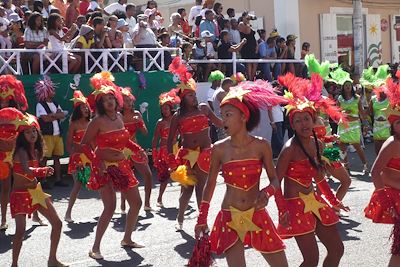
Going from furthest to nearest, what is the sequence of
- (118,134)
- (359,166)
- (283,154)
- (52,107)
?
(359,166), (52,107), (118,134), (283,154)

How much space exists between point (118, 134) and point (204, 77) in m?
8.24

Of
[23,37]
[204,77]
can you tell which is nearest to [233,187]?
[23,37]

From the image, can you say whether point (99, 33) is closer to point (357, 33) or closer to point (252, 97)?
point (252, 97)

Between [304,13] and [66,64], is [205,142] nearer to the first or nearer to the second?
[66,64]

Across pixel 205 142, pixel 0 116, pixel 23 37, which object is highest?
pixel 23 37

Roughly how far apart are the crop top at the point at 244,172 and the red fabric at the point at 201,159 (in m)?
2.94

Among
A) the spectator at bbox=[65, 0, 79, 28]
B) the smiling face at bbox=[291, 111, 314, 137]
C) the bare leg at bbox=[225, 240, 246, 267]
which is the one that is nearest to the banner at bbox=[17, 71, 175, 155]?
the spectator at bbox=[65, 0, 79, 28]

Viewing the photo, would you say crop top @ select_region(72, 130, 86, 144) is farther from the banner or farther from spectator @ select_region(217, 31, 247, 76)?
spectator @ select_region(217, 31, 247, 76)

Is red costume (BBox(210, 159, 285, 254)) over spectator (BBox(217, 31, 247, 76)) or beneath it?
beneath

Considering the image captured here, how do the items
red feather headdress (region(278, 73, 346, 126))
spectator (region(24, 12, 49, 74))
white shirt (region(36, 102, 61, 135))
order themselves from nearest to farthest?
red feather headdress (region(278, 73, 346, 126)) < white shirt (region(36, 102, 61, 135)) < spectator (region(24, 12, 49, 74))

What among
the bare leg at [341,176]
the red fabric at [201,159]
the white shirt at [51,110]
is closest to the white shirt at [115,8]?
the white shirt at [51,110]

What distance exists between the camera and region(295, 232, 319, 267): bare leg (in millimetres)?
5324

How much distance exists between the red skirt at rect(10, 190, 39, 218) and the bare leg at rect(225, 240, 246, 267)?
8.04 ft

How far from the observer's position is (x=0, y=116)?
7.16 meters
